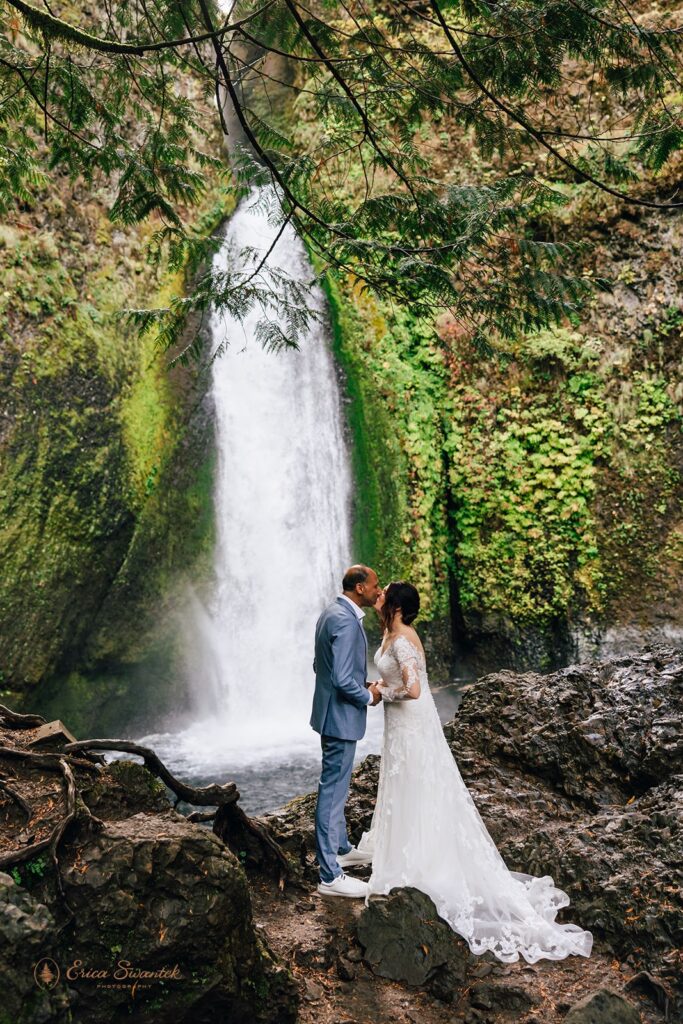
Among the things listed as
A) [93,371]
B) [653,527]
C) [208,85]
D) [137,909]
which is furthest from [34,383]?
[653,527]

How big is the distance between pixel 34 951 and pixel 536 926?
7.48ft

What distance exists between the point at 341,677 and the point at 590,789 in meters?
1.78

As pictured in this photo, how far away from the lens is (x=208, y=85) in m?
3.83

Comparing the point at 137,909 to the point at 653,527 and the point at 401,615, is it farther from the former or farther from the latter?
the point at 653,527

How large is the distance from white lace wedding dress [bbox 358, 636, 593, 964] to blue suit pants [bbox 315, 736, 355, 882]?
0.21 meters

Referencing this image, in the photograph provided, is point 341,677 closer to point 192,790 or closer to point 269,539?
point 192,790

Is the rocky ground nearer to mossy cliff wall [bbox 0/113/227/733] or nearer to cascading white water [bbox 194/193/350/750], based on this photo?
mossy cliff wall [bbox 0/113/227/733]

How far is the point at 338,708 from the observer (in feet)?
13.1

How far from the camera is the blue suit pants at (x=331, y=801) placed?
3.95 m

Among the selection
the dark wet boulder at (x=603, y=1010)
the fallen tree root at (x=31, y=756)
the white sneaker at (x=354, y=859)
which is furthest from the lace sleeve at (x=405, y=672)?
the fallen tree root at (x=31, y=756)

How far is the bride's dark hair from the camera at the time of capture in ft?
13.5

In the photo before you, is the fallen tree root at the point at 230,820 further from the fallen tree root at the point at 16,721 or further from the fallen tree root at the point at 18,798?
the fallen tree root at the point at 18,798

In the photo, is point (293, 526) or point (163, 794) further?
point (293, 526)

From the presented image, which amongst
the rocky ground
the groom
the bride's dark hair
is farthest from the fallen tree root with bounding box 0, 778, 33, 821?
the bride's dark hair
